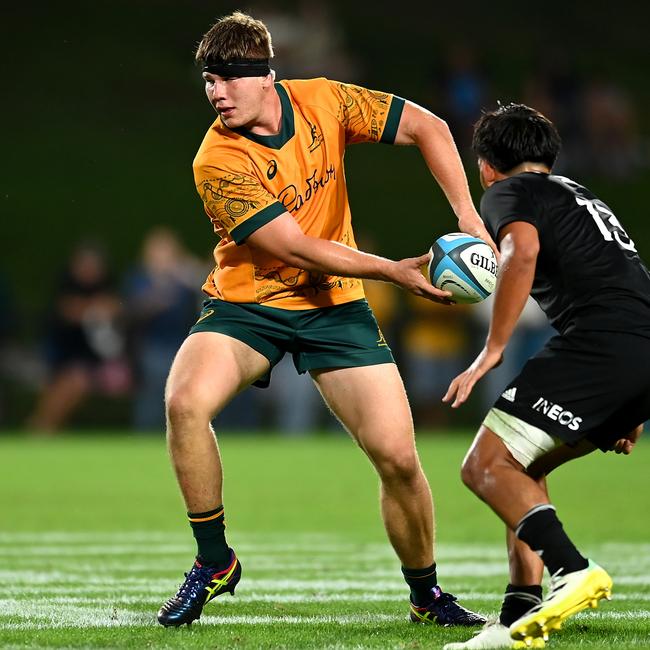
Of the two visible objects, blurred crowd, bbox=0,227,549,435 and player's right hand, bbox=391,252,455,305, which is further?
blurred crowd, bbox=0,227,549,435

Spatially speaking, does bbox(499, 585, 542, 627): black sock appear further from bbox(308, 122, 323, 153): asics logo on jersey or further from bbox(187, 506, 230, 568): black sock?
bbox(308, 122, 323, 153): asics logo on jersey

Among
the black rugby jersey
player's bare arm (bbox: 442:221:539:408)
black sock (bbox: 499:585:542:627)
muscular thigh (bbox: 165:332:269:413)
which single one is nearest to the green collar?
muscular thigh (bbox: 165:332:269:413)

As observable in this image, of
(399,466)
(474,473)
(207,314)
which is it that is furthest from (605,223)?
(207,314)

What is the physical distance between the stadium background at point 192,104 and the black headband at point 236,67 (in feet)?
41.5

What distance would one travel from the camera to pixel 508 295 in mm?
5035

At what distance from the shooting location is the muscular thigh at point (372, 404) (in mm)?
5809

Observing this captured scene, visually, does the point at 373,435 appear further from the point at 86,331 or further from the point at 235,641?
the point at 86,331

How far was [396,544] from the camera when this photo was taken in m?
5.99

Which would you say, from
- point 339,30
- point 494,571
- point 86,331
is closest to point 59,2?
point 339,30

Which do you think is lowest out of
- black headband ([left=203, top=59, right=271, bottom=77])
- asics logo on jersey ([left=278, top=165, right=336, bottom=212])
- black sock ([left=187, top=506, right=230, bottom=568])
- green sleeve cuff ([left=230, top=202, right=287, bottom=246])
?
black sock ([left=187, top=506, right=230, bottom=568])

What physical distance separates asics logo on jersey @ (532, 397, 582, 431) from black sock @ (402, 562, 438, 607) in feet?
3.90

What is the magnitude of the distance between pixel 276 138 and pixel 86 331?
1157 cm

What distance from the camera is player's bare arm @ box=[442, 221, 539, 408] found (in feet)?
16.5

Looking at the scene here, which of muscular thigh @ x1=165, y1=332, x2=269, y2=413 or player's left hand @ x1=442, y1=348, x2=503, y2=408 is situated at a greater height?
player's left hand @ x1=442, y1=348, x2=503, y2=408
